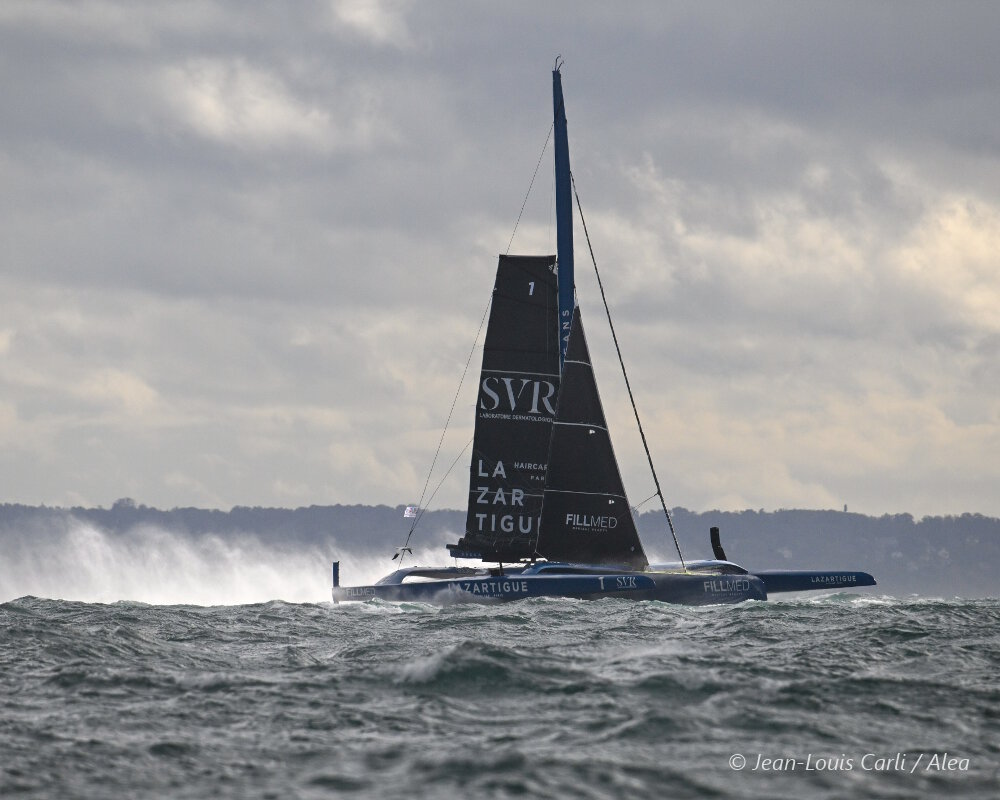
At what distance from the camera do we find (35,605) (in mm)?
31766

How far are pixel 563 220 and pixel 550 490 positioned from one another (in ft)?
28.2

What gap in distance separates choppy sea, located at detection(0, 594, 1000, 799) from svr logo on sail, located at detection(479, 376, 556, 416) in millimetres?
14490

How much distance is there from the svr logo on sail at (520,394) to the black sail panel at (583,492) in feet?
11.1

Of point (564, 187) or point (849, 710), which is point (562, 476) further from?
point (849, 710)

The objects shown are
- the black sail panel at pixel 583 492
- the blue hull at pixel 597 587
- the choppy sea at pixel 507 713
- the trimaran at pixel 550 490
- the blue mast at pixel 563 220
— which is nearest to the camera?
the choppy sea at pixel 507 713

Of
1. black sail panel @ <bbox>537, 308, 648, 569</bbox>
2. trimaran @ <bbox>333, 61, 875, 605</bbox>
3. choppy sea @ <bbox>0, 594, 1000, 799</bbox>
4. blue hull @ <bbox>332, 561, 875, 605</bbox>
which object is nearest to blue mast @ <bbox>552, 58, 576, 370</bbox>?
trimaran @ <bbox>333, 61, 875, 605</bbox>

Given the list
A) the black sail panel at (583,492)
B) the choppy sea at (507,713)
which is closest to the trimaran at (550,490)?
the black sail panel at (583,492)

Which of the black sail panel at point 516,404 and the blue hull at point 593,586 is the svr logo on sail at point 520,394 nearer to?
the black sail panel at point 516,404

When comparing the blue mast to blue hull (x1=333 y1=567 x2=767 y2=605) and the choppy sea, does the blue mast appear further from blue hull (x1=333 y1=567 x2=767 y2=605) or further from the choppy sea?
the choppy sea

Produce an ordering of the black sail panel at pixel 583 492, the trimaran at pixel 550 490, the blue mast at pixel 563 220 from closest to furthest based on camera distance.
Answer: the trimaran at pixel 550 490, the black sail panel at pixel 583 492, the blue mast at pixel 563 220

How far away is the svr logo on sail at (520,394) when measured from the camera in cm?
3606

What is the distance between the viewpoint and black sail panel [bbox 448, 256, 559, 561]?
36.1m

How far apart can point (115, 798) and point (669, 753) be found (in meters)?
4.48

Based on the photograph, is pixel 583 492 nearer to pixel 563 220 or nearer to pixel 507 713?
pixel 563 220
